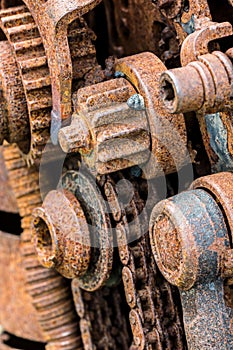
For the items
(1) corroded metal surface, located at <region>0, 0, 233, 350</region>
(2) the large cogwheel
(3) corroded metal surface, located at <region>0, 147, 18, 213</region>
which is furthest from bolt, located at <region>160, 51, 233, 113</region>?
(3) corroded metal surface, located at <region>0, 147, 18, 213</region>

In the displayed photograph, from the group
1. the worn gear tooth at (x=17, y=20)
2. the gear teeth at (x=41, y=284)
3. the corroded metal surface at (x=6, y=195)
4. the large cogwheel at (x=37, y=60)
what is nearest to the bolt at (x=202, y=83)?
the large cogwheel at (x=37, y=60)

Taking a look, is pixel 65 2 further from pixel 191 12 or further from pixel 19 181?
pixel 19 181

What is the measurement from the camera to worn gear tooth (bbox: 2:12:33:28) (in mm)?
1129

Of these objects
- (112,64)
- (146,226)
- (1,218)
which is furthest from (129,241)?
(1,218)

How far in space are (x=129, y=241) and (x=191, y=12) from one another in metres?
0.33

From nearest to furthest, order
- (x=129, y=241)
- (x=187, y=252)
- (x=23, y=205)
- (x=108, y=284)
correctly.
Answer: (x=187, y=252)
(x=129, y=241)
(x=108, y=284)
(x=23, y=205)

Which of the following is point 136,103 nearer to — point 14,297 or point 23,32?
point 23,32

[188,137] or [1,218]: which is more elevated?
[188,137]

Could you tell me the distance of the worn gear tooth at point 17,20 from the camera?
1.13 metres

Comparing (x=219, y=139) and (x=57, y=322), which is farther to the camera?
(x=57, y=322)

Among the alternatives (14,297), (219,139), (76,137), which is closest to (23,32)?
(76,137)

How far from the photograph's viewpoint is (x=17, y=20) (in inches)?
44.4

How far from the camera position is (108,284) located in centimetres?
119

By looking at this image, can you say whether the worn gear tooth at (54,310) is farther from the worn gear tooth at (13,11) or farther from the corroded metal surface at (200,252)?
the worn gear tooth at (13,11)
